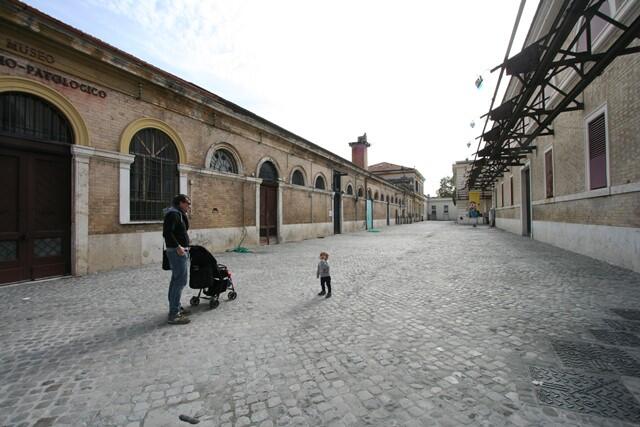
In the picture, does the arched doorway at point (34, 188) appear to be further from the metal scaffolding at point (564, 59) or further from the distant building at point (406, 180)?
the distant building at point (406, 180)

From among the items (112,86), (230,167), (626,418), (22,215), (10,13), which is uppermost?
(10,13)

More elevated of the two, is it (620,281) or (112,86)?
(112,86)

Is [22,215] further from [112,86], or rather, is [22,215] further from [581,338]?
[581,338]

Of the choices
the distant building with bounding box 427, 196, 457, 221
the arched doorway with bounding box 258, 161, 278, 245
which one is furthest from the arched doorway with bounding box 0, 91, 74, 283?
the distant building with bounding box 427, 196, 457, 221

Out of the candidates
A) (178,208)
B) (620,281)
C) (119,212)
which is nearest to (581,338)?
(620,281)

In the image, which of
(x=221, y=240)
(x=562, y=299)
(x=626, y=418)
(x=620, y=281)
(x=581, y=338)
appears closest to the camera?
(x=626, y=418)

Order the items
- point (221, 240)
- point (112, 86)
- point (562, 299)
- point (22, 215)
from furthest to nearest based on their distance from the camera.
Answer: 1. point (221, 240)
2. point (112, 86)
3. point (22, 215)
4. point (562, 299)

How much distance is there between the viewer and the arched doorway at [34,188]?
6.15 m

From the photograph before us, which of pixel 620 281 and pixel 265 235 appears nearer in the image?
pixel 620 281

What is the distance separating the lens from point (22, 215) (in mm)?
6324

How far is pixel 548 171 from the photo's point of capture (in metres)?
12.4

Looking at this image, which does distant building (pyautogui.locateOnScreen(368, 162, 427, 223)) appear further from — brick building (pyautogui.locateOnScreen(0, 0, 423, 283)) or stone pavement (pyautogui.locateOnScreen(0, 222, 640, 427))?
stone pavement (pyautogui.locateOnScreen(0, 222, 640, 427))

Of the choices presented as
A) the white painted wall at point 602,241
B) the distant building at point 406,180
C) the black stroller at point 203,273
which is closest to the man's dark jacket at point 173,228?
the black stroller at point 203,273

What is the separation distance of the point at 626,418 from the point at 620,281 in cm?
535
